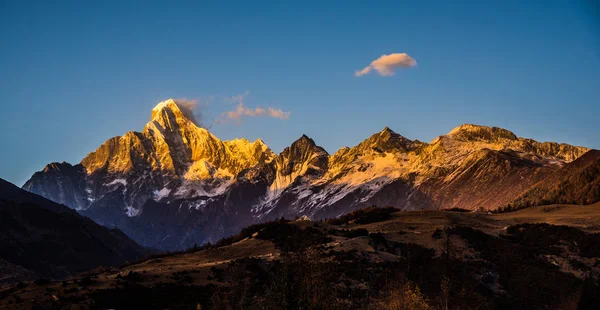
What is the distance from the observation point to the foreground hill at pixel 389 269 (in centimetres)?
8419

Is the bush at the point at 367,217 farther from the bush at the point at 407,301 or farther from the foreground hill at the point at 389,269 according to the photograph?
the bush at the point at 407,301

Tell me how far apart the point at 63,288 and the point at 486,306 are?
6137cm

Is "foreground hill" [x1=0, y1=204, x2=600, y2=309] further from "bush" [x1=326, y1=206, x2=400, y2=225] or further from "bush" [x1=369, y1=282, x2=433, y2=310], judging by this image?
"bush" [x1=326, y1=206, x2=400, y2=225]

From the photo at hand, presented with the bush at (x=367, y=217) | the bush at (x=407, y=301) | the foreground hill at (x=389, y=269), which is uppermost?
the bush at (x=367, y=217)

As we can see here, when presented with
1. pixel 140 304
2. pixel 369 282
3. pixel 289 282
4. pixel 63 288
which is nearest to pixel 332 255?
pixel 369 282

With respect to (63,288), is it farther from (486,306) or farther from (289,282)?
(486,306)

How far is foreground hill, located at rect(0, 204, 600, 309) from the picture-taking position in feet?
276

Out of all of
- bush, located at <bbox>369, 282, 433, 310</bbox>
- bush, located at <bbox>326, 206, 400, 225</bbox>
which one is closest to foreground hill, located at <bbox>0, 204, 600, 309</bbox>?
bush, located at <bbox>369, 282, 433, 310</bbox>

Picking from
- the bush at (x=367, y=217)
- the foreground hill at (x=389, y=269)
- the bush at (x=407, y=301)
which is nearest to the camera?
the bush at (x=407, y=301)

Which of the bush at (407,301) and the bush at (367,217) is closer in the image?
the bush at (407,301)

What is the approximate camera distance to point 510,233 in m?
142

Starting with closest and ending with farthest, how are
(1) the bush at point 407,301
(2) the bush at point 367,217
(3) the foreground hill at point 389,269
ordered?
1. (1) the bush at point 407,301
2. (3) the foreground hill at point 389,269
3. (2) the bush at point 367,217

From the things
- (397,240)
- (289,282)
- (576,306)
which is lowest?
(576,306)

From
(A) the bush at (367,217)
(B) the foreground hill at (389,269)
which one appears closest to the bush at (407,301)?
(B) the foreground hill at (389,269)
